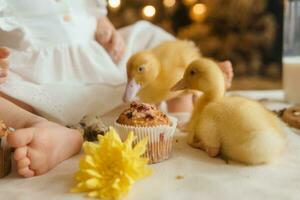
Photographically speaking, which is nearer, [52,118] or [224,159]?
[224,159]

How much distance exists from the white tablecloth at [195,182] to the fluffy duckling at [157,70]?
0.69 feet

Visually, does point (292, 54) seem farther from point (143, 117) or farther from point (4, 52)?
point (4, 52)

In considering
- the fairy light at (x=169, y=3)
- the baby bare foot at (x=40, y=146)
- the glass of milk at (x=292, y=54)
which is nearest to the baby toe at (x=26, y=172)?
the baby bare foot at (x=40, y=146)

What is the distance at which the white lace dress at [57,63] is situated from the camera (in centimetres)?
101

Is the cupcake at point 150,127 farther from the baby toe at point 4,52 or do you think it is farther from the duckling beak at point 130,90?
the baby toe at point 4,52

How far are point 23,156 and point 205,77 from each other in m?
0.38

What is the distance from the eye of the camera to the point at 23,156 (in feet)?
2.38

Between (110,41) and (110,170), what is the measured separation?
628mm

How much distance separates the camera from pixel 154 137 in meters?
0.81

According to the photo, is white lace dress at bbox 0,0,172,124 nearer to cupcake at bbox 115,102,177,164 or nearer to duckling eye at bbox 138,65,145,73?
duckling eye at bbox 138,65,145,73

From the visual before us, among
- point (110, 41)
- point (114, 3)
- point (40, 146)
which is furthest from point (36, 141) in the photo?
point (114, 3)

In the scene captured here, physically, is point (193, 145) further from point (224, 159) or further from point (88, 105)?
point (88, 105)

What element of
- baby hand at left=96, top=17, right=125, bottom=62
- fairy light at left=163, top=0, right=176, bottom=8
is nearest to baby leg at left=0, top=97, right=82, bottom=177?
baby hand at left=96, top=17, right=125, bottom=62

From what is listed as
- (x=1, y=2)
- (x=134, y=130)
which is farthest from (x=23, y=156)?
(x=1, y=2)
